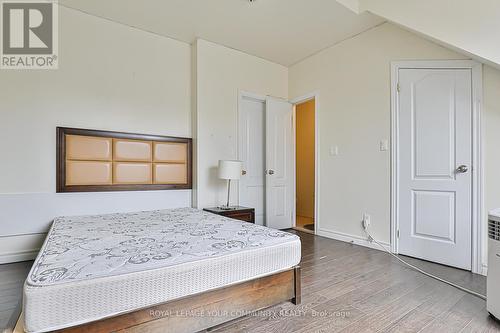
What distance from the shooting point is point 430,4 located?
2525 mm

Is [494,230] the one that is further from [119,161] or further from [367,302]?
[119,161]

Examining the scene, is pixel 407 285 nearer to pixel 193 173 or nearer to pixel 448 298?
pixel 448 298

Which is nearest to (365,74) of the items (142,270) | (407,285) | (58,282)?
(407,285)

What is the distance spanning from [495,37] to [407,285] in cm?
221

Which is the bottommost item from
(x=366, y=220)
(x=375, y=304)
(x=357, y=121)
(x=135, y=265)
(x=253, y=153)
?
(x=375, y=304)

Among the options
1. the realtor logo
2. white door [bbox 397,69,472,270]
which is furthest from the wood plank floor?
the realtor logo

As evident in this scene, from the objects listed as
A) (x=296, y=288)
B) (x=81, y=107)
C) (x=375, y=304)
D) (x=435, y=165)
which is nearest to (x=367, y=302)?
(x=375, y=304)

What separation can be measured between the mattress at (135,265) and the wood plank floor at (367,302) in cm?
31

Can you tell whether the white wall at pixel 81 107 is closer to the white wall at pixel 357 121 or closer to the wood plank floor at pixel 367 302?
the wood plank floor at pixel 367 302

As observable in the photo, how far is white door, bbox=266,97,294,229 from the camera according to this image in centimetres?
420

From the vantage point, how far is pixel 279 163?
4.34m

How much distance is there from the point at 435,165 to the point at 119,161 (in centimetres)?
355

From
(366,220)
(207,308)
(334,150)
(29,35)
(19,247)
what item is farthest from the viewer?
(334,150)

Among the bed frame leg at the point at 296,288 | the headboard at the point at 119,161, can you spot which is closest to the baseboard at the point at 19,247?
the headboard at the point at 119,161
